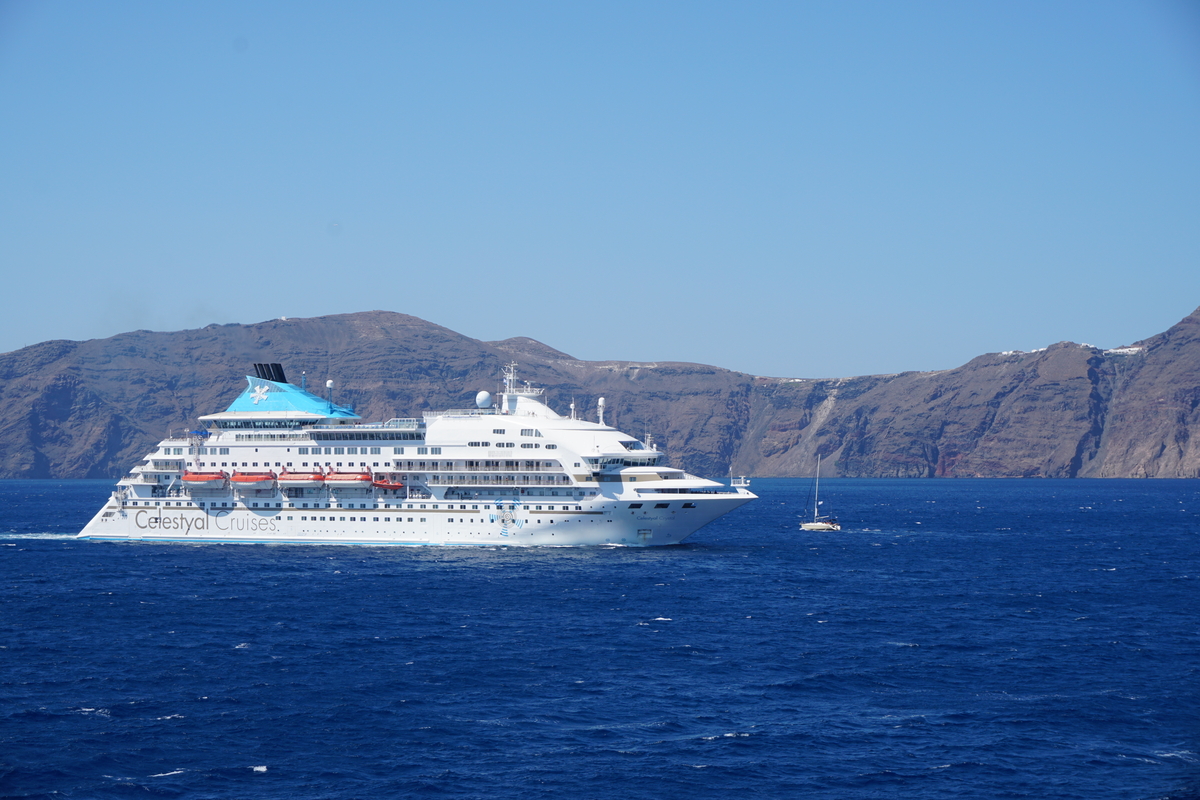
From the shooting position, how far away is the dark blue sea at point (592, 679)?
27.1 metres

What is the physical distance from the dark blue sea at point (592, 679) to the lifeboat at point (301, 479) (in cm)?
625

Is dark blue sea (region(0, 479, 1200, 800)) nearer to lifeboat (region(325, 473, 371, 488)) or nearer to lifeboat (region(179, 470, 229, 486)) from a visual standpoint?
lifeboat (region(325, 473, 371, 488))

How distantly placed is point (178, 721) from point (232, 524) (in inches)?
1735

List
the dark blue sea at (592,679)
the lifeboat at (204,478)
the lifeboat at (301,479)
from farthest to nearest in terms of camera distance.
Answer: the lifeboat at (204,478)
the lifeboat at (301,479)
the dark blue sea at (592,679)

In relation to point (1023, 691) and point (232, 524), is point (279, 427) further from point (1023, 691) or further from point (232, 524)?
point (1023, 691)

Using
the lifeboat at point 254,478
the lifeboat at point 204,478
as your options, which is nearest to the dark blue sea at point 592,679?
the lifeboat at point 254,478

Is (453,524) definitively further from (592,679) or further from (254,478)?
(592,679)

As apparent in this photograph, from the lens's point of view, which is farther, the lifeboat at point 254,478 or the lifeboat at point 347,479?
the lifeboat at point 254,478

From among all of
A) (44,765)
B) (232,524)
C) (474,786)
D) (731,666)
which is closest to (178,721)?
(44,765)

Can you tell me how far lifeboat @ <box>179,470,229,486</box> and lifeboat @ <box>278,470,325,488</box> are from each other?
4265 mm

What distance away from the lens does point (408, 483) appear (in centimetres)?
6975

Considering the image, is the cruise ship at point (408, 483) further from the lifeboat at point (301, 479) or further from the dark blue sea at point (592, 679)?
the dark blue sea at point (592, 679)

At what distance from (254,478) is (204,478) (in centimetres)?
360

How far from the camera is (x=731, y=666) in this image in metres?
37.8
